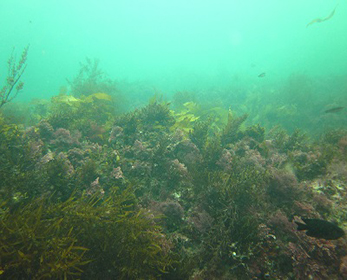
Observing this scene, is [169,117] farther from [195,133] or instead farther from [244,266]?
[244,266]

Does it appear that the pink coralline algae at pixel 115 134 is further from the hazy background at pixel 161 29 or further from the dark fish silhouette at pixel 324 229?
the hazy background at pixel 161 29

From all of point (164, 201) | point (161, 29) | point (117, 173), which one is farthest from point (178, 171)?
point (161, 29)

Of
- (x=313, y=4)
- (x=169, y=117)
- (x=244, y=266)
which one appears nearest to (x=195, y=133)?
(x=169, y=117)

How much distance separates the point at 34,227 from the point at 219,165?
4.26 metres

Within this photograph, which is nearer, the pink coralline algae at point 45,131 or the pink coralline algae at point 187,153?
the pink coralline algae at point 187,153

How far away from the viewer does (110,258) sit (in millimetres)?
2344

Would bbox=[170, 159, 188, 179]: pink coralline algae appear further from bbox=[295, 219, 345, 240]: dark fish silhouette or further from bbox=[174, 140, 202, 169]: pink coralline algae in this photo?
bbox=[295, 219, 345, 240]: dark fish silhouette

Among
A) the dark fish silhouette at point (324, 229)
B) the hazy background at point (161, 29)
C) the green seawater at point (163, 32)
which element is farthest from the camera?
the hazy background at point (161, 29)

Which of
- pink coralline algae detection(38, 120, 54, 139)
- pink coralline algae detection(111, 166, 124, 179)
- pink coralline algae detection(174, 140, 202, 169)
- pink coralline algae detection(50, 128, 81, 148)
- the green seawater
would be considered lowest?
pink coralline algae detection(174, 140, 202, 169)


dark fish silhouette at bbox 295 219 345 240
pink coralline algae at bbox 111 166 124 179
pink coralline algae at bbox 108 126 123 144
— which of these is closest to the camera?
dark fish silhouette at bbox 295 219 345 240

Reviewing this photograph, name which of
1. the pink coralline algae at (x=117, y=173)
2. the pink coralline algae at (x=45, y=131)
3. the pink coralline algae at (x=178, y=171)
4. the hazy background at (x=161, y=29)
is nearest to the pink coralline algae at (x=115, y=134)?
the pink coralline algae at (x=117, y=173)

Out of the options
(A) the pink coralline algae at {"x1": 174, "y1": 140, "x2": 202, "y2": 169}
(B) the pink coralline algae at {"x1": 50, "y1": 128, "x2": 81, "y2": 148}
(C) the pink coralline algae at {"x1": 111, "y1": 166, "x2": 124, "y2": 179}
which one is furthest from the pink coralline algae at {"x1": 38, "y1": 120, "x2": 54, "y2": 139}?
(A) the pink coralline algae at {"x1": 174, "y1": 140, "x2": 202, "y2": 169}

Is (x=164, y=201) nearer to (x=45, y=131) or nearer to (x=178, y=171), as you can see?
(x=178, y=171)

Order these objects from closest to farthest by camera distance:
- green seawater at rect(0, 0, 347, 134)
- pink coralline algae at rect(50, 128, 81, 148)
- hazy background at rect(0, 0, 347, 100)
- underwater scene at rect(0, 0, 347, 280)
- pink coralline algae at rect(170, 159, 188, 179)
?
underwater scene at rect(0, 0, 347, 280), pink coralline algae at rect(170, 159, 188, 179), pink coralline algae at rect(50, 128, 81, 148), green seawater at rect(0, 0, 347, 134), hazy background at rect(0, 0, 347, 100)
